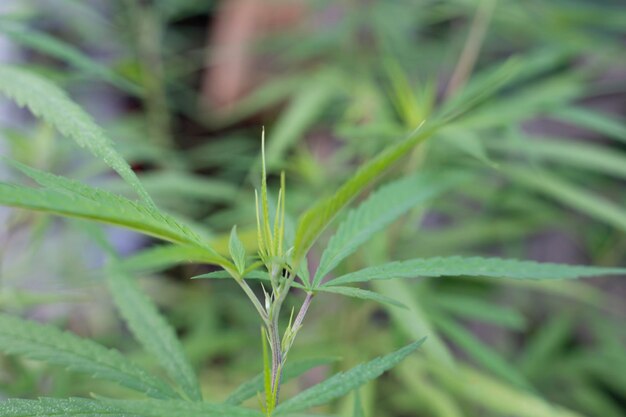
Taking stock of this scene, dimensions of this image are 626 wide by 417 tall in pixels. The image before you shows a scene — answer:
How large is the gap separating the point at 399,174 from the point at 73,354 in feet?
1.37

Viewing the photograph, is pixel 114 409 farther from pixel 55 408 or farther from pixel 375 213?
pixel 375 213

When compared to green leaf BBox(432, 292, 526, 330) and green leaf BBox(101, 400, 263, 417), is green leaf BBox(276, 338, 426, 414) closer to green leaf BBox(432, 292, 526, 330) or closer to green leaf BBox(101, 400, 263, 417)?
green leaf BBox(101, 400, 263, 417)

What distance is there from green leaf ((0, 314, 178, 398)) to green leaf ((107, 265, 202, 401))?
2cm

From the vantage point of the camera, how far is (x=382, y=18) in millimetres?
889

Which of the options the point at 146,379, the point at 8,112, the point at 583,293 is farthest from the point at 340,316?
the point at 8,112

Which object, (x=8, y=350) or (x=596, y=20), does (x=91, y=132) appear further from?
(x=596, y=20)

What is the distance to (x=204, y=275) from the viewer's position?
10.9 inches

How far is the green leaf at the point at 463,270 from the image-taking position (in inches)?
11.1

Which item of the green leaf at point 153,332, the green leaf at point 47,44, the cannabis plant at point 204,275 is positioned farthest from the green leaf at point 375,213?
the green leaf at point 47,44

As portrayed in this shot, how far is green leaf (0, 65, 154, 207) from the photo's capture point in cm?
29

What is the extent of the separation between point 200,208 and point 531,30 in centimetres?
57

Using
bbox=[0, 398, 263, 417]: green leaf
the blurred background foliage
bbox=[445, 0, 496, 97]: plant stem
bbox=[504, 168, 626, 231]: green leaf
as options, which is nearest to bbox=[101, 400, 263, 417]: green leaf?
bbox=[0, 398, 263, 417]: green leaf

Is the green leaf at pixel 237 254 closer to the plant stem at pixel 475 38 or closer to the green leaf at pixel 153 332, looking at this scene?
the green leaf at pixel 153 332

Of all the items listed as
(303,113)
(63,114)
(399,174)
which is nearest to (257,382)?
(63,114)
